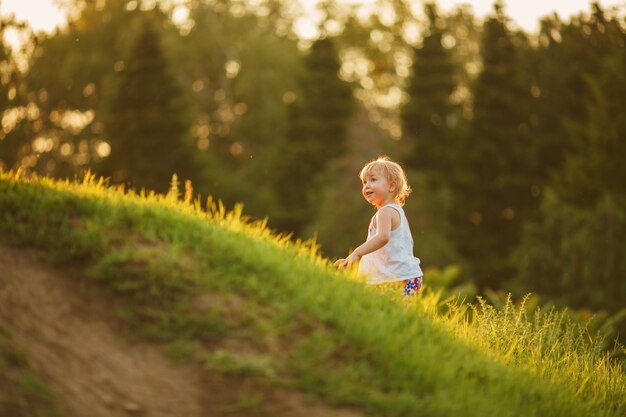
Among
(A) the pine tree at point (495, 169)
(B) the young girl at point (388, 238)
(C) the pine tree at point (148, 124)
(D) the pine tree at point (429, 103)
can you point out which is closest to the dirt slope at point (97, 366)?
(B) the young girl at point (388, 238)

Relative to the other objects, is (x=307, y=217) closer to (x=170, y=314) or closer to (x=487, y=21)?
(x=487, y=21)

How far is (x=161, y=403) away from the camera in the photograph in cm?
502

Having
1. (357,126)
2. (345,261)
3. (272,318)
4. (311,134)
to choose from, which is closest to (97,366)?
(272,318)

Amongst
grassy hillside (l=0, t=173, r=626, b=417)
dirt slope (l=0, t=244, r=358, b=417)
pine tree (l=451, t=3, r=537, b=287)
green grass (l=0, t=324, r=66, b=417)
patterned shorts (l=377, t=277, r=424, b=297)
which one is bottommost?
green grass (l=0, t=324, r=66, b=417)

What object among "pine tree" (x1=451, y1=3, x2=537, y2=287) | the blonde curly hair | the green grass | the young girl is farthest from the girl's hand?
"pine tree" (x1=451, y1=3, x2=537, y2=287)

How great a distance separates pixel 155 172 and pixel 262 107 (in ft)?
45.1

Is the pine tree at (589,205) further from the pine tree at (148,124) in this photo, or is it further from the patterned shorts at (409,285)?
the patterned shorts at (409,285)

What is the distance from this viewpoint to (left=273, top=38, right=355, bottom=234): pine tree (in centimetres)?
4484

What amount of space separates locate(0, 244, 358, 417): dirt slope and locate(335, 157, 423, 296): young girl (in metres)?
2.43

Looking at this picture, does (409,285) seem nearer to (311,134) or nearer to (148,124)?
(148,124)

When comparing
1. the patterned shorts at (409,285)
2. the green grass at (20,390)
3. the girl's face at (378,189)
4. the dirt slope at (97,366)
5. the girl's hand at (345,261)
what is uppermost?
the girl's face at (378,189)

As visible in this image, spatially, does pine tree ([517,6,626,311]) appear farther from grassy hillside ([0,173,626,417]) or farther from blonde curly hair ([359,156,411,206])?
grassy hillside ([0,173,626,417])

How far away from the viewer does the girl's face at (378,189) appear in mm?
7949

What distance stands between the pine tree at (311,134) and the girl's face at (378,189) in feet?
118
